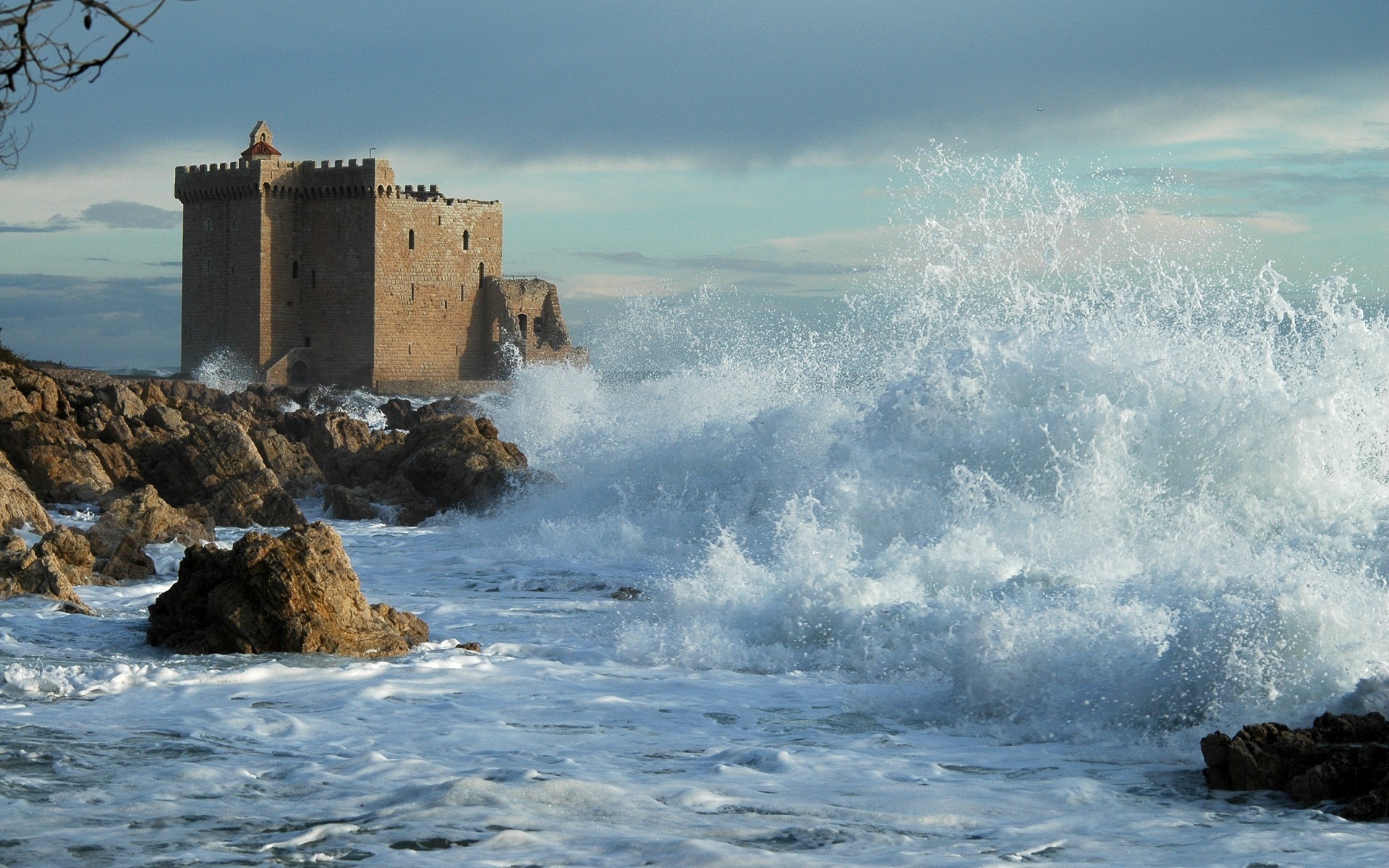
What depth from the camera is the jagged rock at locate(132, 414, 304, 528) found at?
Answer: 1156cm

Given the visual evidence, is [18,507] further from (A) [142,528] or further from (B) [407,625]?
(B) [407,625]

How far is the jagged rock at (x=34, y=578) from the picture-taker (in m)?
6.95

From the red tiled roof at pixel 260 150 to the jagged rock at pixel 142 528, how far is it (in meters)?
28.8

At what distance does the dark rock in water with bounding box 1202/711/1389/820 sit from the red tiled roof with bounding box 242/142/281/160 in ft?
116

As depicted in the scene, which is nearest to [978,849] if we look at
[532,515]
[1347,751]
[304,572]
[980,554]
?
[1347,751]

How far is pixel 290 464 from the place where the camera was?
14.7 m

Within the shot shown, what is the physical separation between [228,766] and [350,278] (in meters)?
32.6

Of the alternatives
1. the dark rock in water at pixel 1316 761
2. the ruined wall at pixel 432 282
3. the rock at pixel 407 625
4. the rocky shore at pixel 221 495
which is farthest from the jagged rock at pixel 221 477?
the ruined wall at pixel 432 282

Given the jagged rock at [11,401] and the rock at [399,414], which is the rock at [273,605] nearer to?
the jagged rock at [11,401]

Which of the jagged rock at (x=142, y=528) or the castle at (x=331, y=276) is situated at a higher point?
the castle at (x=331, y=276)

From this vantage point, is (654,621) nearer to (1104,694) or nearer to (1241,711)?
(1104,694)

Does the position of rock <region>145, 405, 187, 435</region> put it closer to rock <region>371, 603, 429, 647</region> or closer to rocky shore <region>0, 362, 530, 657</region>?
rocky shore <region>0, 362, 530, 657</region>

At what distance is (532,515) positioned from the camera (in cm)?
1250

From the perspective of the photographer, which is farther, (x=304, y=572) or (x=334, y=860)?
(x=304, y=572)
